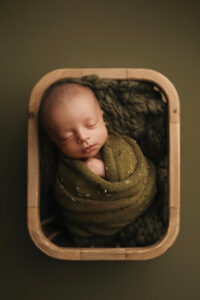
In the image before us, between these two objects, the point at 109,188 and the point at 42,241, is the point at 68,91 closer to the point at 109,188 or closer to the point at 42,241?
the point at 109,188

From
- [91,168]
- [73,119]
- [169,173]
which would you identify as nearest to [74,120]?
[73,119]

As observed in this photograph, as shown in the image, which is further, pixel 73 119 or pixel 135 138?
pixel 135 138

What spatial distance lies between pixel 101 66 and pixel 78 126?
0.32m

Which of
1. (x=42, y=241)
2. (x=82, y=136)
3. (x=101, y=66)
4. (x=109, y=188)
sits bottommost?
(x=42, y=241)

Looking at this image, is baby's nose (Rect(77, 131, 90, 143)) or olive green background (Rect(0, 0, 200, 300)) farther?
olive green background (Rect(0, 0, 200, 300))

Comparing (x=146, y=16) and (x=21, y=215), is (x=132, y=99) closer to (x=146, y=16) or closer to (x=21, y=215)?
(x=146, y=16)

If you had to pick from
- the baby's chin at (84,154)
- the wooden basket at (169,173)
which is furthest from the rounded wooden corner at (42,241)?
the baby's chin at (84,154)

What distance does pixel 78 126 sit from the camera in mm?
Result: 709

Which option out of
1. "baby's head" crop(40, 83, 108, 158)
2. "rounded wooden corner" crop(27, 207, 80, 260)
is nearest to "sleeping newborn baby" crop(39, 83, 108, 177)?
"baby's head" crop(40, 83, 108, 158)

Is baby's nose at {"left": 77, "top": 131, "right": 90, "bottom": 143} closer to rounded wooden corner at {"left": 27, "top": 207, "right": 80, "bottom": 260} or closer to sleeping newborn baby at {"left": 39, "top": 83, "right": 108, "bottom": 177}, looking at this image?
sleeping newborn baby at {"left": 39, "top": 83, "right": 108, "bottom": 177}

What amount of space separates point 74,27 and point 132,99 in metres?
0.32

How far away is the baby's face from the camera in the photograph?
0.70m

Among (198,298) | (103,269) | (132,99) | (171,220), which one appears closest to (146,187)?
(171,220)

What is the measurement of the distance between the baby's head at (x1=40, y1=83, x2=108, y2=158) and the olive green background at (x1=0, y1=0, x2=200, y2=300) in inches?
10.4
